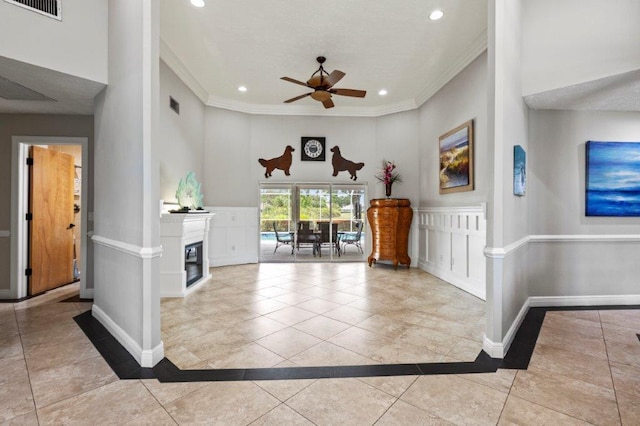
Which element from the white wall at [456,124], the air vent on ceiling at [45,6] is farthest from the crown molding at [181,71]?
the white wall at [456,124]

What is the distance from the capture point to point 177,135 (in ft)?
16.0

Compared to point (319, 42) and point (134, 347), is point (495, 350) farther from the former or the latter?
point (319, 42)

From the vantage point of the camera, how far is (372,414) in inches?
68.3

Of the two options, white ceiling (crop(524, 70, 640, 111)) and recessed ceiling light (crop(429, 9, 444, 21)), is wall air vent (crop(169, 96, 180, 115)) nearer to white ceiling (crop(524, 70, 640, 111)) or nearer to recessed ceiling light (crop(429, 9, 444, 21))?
recessed ceiling light (crop(429, 9, 444, 21))

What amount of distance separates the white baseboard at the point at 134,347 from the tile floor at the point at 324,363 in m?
0.17

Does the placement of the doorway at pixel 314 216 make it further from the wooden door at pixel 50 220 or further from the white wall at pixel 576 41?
the white wall at pixel 576 41

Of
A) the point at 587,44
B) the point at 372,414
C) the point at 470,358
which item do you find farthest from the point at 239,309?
the point at 587,44

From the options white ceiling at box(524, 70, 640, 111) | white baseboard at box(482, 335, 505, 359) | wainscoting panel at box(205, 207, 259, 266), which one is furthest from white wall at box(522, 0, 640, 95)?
wainscoting panel at box(205, 207, 259, 266)

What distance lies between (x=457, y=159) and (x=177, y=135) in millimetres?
4467

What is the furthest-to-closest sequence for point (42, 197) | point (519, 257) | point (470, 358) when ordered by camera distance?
point (42, 197), point (519, 257), point (470, 358)

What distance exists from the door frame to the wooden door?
0.32ft

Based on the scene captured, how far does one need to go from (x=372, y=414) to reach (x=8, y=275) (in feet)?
16.3

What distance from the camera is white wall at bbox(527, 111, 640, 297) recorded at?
142 inches

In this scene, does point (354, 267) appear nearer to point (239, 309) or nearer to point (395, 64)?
point (239, 309)
